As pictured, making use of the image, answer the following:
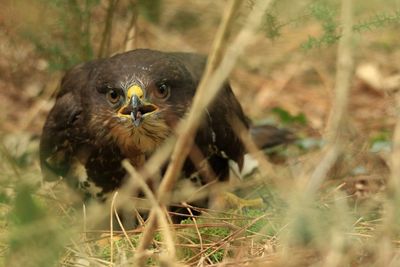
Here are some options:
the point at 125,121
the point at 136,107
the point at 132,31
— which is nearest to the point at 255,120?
the point at 132,31

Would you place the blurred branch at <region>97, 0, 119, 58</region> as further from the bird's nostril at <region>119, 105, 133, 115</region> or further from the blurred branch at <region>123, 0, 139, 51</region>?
the bird's nostril at <region>119, 105, 133, 115</region>

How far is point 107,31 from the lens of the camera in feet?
21.0

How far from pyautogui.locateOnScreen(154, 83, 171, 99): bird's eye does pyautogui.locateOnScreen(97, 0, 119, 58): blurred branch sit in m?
1.43

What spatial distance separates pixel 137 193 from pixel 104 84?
0.68 metres

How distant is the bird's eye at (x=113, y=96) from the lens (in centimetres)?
497

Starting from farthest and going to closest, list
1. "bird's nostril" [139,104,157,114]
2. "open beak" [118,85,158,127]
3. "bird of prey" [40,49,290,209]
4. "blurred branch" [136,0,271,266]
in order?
"bird of prey" [40,49,290,209]
"bird's nostril" [139,104,157,114]
"open beak" [118,85,158,127]
"blurred branch" [136,0,271,266]

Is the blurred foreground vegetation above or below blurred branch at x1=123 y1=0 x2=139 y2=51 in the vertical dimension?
below

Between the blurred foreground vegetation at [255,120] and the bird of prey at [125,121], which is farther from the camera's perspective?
the bird of prey at [125,121]

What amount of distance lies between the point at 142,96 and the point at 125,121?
0.19 m

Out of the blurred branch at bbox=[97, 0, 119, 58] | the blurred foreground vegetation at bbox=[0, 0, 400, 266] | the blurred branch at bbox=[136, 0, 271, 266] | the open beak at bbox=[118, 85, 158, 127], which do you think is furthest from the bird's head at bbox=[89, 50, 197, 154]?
the blurred branch at bbox=[136, 0, 271, 266]

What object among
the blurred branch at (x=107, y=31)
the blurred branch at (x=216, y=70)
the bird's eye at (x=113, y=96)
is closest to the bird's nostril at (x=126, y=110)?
the bird's eye at (x=113, y=96)

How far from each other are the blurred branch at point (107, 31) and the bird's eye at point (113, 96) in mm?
1356

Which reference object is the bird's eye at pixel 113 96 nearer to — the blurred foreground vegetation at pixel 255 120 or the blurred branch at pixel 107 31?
the blurred foreground vegetation at pixel 255 120

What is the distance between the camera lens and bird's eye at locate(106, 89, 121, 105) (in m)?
4.97
